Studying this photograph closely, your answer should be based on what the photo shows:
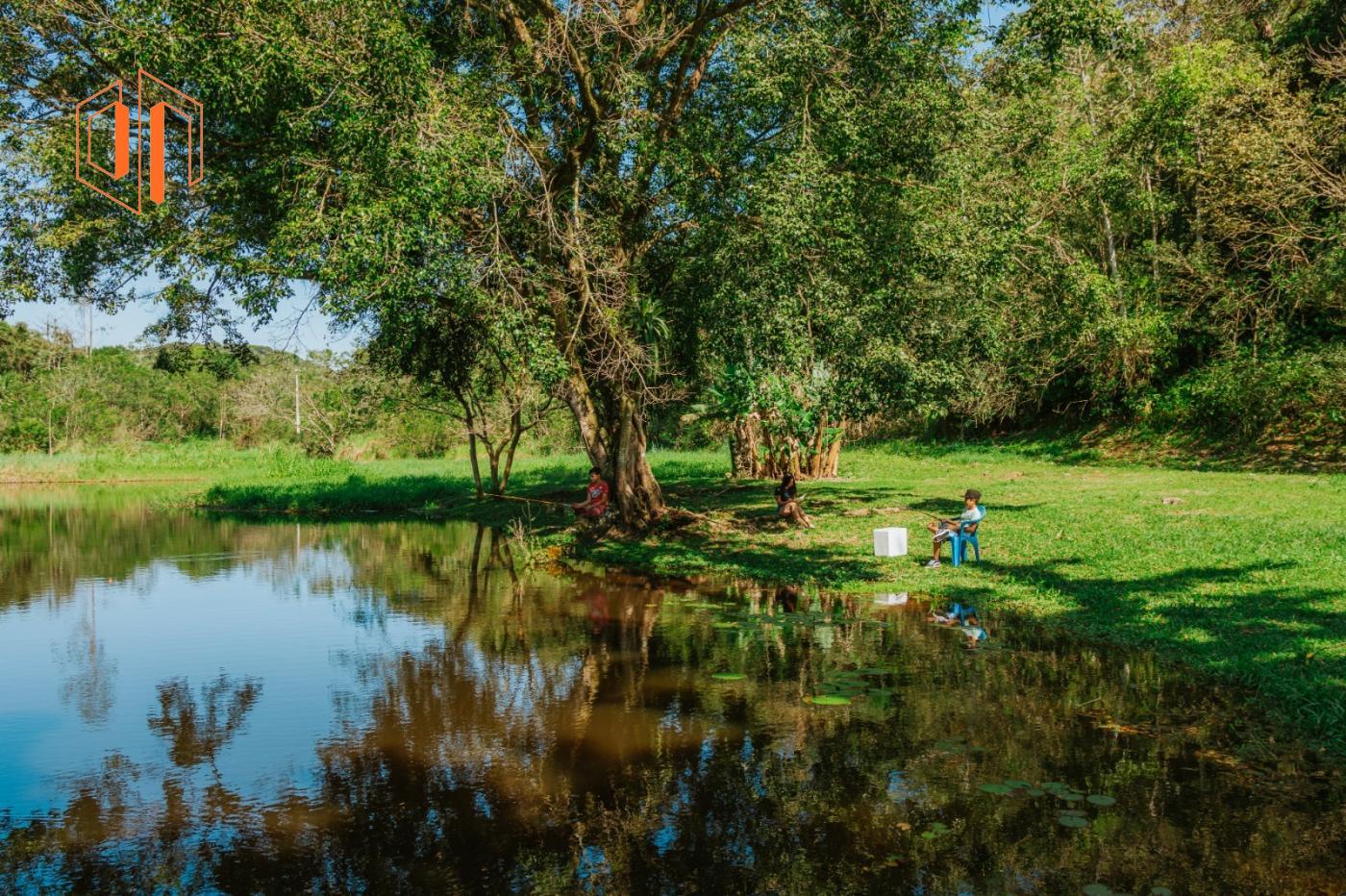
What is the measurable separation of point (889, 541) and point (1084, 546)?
2957mm

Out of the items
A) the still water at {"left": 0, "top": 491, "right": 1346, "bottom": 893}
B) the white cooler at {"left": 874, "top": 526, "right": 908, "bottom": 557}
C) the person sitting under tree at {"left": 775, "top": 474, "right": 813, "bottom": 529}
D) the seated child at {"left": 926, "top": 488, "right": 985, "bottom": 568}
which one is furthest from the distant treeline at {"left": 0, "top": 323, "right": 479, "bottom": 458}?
the still water at {"left": 0, "top": 491, "right": 1346, "bottom": 893}

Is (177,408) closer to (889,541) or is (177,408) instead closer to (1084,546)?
(889,541)

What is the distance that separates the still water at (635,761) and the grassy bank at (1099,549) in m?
0.86

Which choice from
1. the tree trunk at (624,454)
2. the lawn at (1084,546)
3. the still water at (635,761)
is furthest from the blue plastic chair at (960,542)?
the tree trunk at (624,454)

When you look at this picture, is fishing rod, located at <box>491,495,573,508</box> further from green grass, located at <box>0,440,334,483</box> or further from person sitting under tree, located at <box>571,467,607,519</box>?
green grass, located at <box>0,440,334,483</box>

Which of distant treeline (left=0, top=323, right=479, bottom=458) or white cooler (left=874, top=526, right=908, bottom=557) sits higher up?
distant treeline (left=0, top=323, right=479, bottom=458)

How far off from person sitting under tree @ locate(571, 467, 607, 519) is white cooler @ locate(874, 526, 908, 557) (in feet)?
20.8

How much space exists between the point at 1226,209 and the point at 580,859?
3019 cm

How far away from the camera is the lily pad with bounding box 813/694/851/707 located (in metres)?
8.54

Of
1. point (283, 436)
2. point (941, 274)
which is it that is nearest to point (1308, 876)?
point (941, 274)

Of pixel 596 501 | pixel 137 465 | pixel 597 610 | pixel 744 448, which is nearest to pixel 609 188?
pixel 596 501

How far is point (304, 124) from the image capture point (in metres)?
13.0

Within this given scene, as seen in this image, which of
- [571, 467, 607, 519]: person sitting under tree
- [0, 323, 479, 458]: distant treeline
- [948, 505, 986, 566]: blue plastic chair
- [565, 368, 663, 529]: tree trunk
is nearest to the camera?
[948, 505, 986, 566]: blue plastic chair

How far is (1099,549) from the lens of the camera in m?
14.9
